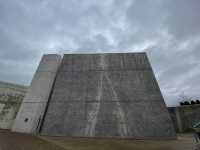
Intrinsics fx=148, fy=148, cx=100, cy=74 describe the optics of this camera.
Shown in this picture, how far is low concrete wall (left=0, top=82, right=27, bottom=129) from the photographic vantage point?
1299 centimetres

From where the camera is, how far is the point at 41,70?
1508 cm

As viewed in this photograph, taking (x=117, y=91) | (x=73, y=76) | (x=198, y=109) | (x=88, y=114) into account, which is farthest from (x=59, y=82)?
(x=198, y=109)

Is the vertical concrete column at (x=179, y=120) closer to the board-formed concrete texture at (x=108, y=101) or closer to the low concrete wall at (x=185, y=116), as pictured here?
the low concrete wall at (x=185, y=116)

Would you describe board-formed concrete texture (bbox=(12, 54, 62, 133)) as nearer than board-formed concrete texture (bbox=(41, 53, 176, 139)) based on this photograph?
No

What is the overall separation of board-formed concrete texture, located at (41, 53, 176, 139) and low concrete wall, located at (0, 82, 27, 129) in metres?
3.95

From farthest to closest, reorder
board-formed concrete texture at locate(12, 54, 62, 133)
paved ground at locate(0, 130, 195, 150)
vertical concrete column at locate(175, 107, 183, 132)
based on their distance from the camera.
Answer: vertical concrete column at locate(175, 107, 183, 132) → board-formed concrete texture at locate(12, 54, 62, 133) → paved ground at locate(0, 130, 195, 150)

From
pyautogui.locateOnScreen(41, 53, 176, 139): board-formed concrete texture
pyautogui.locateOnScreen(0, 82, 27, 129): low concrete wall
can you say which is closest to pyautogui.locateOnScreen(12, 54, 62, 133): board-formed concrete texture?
pyautogui.locateOnScreen(41, 53, 176, 139): board-formed concrete texture

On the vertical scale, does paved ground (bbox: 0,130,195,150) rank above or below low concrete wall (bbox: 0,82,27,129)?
below

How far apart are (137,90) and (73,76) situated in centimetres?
627

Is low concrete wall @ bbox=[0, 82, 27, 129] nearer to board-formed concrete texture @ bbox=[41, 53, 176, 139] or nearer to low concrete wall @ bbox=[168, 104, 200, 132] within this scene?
board-formed concrete texture @ bbox=[41, 53, 176, 139]

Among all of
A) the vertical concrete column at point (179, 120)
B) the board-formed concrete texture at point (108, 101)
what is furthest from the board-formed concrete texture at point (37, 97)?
the vertical concrete column at point (179, 120)

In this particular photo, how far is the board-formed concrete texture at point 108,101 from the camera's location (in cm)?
1070

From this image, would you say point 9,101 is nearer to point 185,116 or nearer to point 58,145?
point 58,145

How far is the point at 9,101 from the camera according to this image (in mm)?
14258
